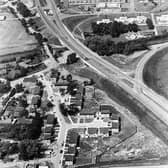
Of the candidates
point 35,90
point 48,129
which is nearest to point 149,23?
point 35,90

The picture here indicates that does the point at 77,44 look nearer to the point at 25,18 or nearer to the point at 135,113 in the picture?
the point at 25,18

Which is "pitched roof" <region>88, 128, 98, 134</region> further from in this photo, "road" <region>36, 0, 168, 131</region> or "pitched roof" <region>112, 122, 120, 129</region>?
"road" <region>36, 0, 168, 131</region>

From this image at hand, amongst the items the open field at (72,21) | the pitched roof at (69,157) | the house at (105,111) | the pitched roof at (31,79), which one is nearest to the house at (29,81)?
the pitched roof at (31,79)

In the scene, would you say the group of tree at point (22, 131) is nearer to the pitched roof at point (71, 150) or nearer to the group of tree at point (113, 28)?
the pitched roof at point (71, 150)

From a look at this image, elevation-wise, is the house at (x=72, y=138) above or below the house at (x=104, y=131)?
above

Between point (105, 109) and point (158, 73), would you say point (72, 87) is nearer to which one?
point (105, 109)
